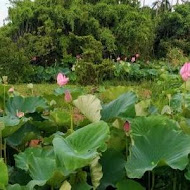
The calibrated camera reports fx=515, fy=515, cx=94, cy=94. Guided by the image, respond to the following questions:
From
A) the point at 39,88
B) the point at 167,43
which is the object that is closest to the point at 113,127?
the point at 39,88

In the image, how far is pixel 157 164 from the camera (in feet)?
3.36

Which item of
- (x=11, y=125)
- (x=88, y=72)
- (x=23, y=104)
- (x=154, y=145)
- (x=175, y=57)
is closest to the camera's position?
(x=154, y=145)

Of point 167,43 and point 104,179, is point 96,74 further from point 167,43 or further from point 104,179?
point 104,179

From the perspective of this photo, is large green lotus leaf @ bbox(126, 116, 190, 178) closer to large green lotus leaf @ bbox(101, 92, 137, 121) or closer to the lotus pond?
the lotus pond

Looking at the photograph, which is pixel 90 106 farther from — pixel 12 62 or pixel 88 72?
pixel 12 62

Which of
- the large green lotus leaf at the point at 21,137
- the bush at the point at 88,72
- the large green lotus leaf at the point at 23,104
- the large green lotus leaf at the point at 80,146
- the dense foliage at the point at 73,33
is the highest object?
the large green lotus leaf at the point at 80,146

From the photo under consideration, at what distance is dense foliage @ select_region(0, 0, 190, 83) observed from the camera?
1123 centimetres

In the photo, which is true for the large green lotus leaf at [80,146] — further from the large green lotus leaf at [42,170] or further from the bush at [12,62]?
the bush at [12,62]

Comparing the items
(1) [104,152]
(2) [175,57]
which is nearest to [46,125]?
(1) [104,152]

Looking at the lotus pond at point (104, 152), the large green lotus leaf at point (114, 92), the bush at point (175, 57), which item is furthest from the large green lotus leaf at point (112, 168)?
the bush at point (175, 57)

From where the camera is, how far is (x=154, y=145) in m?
1.08

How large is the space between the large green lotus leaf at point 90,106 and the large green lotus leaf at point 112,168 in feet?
0.29

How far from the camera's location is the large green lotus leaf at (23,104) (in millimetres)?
1508

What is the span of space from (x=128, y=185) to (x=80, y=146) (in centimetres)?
13
